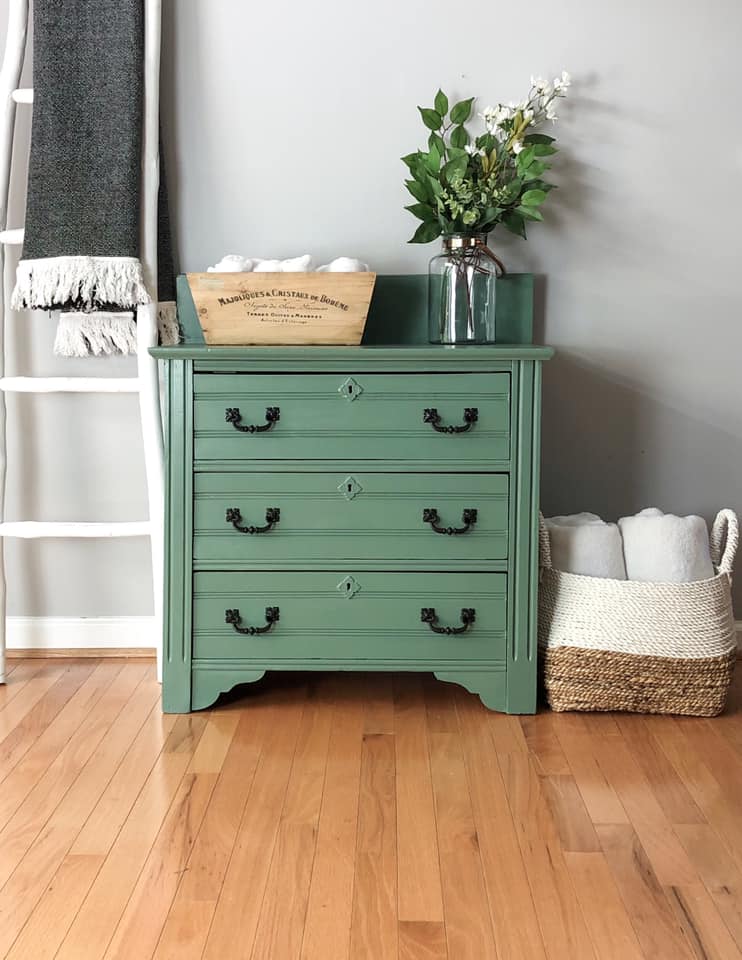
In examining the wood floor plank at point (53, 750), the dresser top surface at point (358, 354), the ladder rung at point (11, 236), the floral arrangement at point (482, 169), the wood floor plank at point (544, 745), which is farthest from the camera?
the ladder rung at point (11, 236)

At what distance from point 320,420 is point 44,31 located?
1.13 meters

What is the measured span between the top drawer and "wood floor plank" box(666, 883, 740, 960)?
38.2 inches

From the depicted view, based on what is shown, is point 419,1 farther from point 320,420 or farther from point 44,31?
point 320,420

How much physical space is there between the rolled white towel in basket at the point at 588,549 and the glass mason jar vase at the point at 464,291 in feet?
1.58

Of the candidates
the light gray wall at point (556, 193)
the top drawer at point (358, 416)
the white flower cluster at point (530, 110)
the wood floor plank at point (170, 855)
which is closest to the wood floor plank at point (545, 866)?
the wood floor plank at point (170, 855)

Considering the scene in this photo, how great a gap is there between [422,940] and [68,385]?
63.9 inches

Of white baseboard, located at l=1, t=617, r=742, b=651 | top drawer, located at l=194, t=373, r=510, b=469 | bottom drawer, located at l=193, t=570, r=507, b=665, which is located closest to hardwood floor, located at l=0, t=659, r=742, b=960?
bottom drawer, located at l=193, t=570, r=507, b=665

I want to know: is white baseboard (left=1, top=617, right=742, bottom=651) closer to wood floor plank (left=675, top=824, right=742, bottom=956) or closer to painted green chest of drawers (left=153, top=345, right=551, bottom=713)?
painted green chest of drawers (left=153, top=345, right=551, bottom=713)

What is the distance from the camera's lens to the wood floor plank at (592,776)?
6.09 ft

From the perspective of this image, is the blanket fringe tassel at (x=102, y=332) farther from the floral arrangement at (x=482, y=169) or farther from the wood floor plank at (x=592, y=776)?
the wood floor plank at (x=592, y=776)

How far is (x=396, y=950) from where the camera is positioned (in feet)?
4.73

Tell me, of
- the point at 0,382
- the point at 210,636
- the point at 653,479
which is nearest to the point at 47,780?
the point at 210,636

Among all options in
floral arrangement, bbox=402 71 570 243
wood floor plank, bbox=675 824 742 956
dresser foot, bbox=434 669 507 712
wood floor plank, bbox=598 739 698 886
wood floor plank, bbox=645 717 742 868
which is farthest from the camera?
floral arrangement, bbox=402 71 570 243

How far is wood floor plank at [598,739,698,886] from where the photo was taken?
1.66 meters
